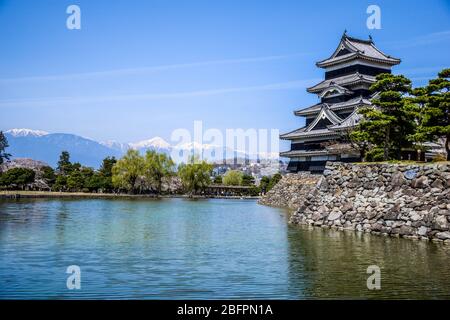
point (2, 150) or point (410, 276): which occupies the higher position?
point (2, 150)

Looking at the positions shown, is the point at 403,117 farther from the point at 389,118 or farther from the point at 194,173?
the point at 194,173

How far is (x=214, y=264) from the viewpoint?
12.8m

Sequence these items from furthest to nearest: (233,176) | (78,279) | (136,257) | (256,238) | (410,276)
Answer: (233,176) → (256,238) → (136,257) → (410,276) → (78,279)

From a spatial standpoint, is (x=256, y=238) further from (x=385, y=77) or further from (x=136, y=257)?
(x=385, y=77)

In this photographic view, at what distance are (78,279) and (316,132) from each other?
3523 centimetres

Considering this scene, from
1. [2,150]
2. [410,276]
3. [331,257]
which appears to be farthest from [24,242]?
[2,150]

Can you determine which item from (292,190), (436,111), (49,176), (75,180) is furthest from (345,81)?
(49,176)

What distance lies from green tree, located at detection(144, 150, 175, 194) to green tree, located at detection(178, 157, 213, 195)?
1725mm

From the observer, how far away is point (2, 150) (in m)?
68.1

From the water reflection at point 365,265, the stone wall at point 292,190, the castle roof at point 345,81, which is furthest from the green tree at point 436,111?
the castle roof at point 345,81

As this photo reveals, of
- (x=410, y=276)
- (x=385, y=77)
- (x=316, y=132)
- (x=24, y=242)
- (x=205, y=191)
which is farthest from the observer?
(x=205, y=191)

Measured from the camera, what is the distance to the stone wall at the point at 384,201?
18.1 metres

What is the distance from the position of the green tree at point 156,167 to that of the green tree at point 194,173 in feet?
5.66

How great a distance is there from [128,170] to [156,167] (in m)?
3.87
